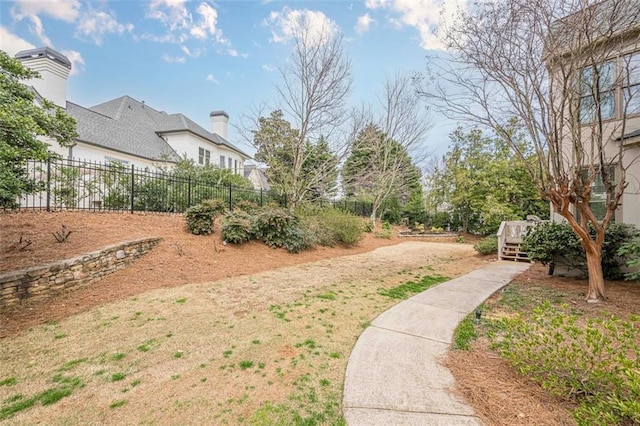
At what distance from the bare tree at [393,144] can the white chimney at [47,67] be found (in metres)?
→ 13.8

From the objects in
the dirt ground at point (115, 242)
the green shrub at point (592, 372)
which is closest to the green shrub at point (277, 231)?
the dirt ground at point (115, 242)

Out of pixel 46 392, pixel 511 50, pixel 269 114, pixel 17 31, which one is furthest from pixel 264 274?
pixel 17 31

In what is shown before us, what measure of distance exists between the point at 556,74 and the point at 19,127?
8.74 meters

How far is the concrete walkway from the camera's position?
7.06ft

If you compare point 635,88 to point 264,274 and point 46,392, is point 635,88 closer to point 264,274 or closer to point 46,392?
point 264,274

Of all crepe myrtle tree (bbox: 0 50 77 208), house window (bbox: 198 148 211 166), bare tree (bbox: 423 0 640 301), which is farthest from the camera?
house window (bbox: 198 148 211 166)

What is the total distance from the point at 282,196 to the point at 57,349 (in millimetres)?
10579

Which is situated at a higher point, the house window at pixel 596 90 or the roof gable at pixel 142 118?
the roof gable at pixel 142 118

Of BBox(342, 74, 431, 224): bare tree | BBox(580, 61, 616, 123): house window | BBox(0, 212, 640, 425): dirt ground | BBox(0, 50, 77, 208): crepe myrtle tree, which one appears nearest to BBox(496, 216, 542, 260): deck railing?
BBox(0, 212, 640, 425): dirt ground

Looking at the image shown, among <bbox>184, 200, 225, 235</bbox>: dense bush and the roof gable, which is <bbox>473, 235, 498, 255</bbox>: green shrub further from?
the roof gable

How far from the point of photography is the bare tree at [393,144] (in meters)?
16.9

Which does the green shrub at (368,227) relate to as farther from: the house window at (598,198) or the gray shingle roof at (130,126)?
the gray shingle roof at (130,126)

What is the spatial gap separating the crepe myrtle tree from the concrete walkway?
5317 millimetres

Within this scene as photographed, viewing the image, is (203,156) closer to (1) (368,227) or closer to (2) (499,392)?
(1) (368,227)
